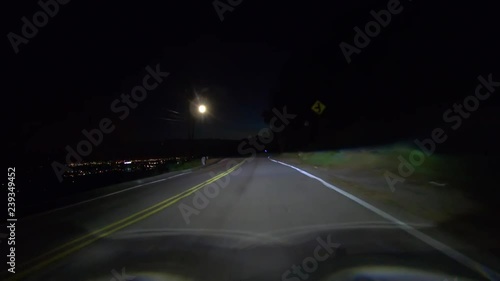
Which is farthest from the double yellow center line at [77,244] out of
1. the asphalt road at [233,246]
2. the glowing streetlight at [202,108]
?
the glowing streetlight at [202,108]

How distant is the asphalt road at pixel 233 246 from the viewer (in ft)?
20.4

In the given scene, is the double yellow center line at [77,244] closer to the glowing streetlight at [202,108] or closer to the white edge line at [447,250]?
the white edge line at [447,250]

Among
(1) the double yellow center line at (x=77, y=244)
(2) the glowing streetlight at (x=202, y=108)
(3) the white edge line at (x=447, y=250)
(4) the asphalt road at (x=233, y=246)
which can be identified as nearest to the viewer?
(3) the white edge line at (x=447, y=250)

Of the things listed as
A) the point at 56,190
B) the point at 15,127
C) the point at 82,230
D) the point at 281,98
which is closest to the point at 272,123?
the point at 281,98

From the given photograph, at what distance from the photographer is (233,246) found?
25.8 feet

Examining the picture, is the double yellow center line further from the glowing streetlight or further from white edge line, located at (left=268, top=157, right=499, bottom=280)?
the glowing streetlight

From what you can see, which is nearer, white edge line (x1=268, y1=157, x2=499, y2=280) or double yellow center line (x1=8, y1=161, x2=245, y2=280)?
white edge line (x1=268, y1=157, x2=499, y2=280)

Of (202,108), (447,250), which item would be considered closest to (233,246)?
(447,250)

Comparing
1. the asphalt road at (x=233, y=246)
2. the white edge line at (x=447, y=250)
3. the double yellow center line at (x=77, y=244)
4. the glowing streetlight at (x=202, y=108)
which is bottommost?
the white edge line at (x=447, y=250)

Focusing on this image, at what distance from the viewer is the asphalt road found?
6203mm

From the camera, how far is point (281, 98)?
9762 cm

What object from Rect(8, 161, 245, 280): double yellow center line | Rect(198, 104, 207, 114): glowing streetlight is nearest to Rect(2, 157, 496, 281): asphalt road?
Rect(8, 161, 245, 280): double yellow center line

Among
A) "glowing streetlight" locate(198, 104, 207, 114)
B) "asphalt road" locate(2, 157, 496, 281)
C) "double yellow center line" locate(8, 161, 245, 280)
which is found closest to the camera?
"asphalt road" locate(2, 157, 496, 281)

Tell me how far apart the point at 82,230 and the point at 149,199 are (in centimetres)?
648
